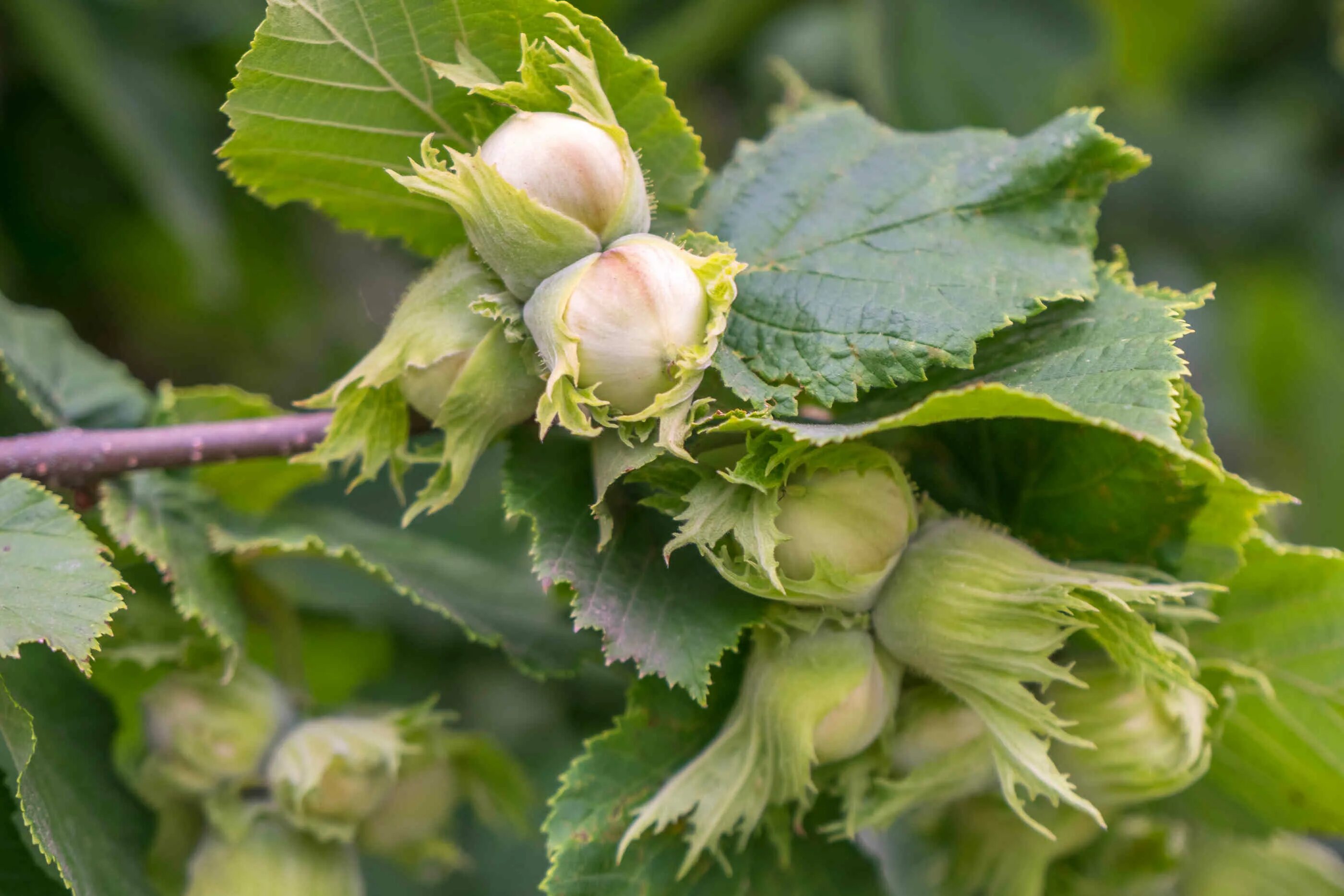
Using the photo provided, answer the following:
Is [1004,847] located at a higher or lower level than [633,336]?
lower

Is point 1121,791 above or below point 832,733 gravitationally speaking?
below

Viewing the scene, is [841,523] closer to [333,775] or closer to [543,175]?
[543,175]

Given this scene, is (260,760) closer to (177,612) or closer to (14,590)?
(177,612)

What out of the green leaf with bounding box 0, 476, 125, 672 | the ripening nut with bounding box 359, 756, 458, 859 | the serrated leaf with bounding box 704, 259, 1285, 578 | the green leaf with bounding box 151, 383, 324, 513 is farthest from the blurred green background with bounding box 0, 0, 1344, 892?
the serrated leaf with bounding box 704, 259, 1285, 578

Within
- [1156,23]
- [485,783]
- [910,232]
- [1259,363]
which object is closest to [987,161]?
[910,232]

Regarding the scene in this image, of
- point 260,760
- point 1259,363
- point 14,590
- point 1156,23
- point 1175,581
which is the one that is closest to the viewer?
point 14,590

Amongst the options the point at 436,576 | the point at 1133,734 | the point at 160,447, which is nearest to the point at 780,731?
the point at 1133,734
